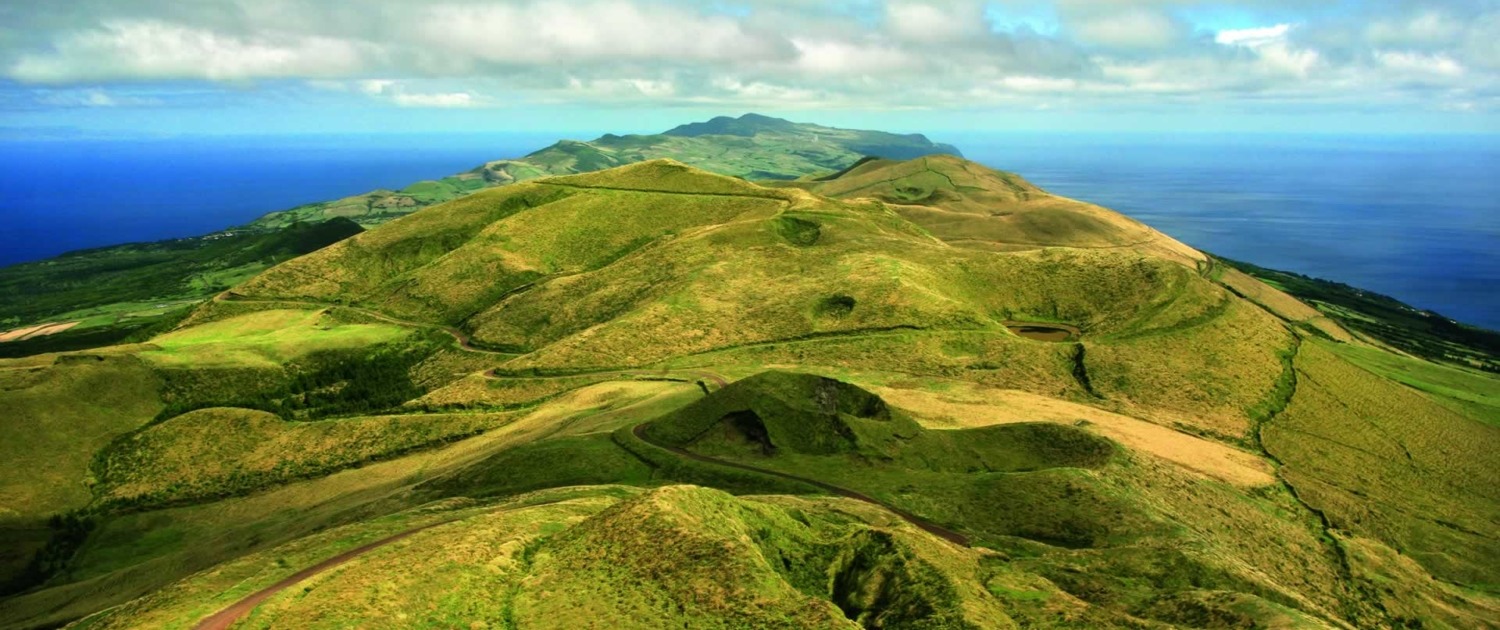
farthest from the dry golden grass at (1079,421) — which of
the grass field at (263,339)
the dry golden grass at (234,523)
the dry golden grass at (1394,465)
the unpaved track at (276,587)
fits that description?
the grass field at (263,339)

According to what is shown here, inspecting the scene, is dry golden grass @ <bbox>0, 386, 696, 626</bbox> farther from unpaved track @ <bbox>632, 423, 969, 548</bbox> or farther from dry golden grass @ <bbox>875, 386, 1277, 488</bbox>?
dry golden grass @ <bbox>875, 386, 1277, 488</bbox>

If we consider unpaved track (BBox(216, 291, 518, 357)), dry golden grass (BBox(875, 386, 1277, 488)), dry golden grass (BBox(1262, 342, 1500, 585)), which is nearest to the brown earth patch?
unpaved track (BBox(216, 291, 518, 357))

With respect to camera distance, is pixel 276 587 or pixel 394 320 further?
pixel 394 320

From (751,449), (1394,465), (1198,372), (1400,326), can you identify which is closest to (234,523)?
(751,449)

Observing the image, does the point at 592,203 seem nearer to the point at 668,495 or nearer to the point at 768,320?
the point at 768,320

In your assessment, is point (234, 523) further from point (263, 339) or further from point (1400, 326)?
point (1400, 326)

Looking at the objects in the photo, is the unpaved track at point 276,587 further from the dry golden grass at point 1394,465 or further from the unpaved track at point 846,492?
the dry golden grass at point 1394,465

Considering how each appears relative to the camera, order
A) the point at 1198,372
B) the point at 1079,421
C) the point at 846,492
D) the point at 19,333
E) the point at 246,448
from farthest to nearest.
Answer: the point at 19,333 → the point at 1198,372 → the point at 246,448 → the point at 1079,421 → the point at 846,492
